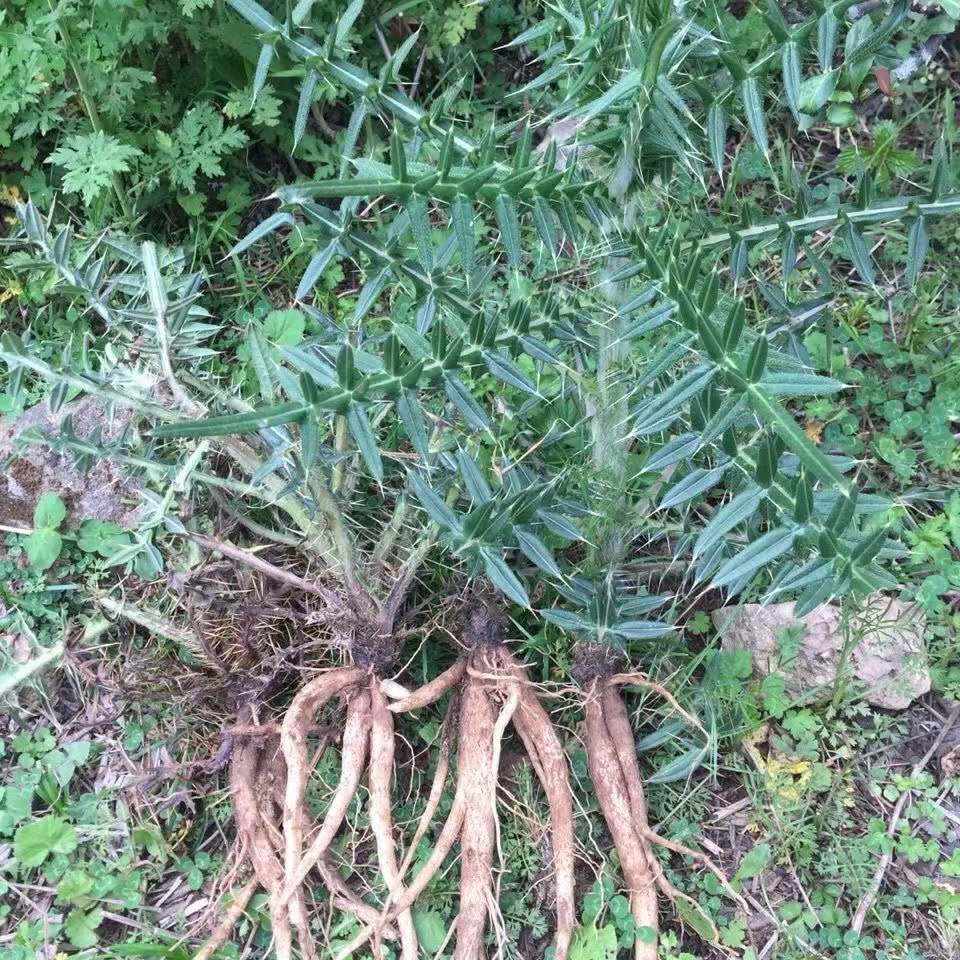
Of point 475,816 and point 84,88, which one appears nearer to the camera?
point 475,816

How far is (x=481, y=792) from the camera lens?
6.67 ft

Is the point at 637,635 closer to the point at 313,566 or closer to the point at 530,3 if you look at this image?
the point at 313,566

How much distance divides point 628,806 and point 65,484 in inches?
65.0

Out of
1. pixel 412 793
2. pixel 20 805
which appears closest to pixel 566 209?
pixel 412 793

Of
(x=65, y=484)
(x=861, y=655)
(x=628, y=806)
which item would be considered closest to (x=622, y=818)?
(x=628, y=806)

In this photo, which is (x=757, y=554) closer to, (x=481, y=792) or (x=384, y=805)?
(x=481, y=792)

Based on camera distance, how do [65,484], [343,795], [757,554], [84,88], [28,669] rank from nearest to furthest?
[757,554], [343,795], [28,669], [84,88], [65,484]

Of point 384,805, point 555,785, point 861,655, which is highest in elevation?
point 384,805

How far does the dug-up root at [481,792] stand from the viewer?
6.47 ft

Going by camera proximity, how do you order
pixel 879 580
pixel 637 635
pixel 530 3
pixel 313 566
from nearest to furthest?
1. pixel 879 580
2. pixel 637 635
3. pixel 313 566
4. pixel 530 3

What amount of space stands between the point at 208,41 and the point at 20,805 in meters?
1.99

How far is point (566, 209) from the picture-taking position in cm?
154

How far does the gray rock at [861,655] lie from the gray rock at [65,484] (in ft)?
5.26

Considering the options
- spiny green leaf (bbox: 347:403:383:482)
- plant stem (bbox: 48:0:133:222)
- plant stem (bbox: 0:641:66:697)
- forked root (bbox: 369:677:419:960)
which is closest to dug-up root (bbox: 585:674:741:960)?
forked root (bbox: 369:677:419:960)
